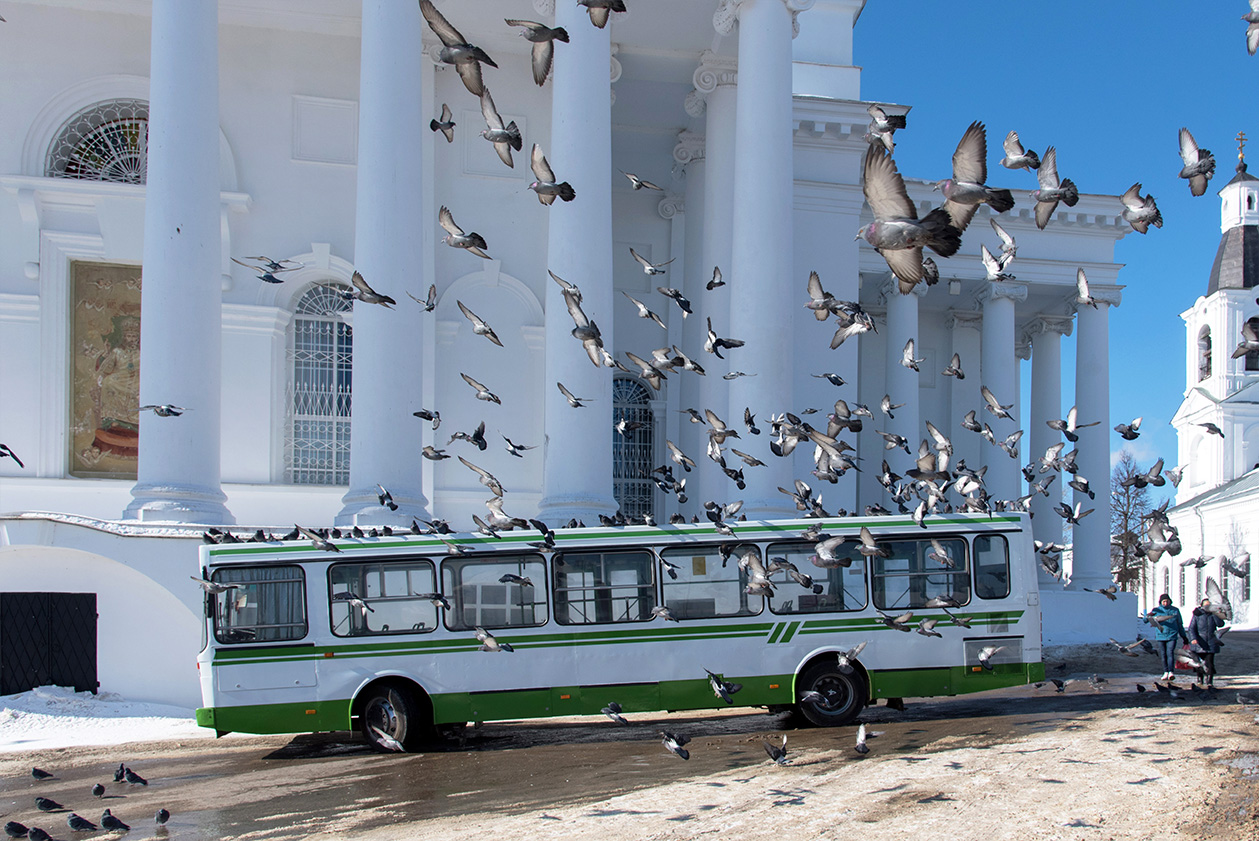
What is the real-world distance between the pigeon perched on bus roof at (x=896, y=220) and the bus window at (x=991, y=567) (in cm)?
757

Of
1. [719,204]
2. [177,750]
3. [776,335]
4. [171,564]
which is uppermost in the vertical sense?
[719,204]

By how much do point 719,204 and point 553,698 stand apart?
43.5 ft

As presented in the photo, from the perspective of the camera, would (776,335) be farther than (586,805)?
Yes

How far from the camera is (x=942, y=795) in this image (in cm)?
945

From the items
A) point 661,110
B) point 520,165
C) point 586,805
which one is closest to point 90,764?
point 586,805

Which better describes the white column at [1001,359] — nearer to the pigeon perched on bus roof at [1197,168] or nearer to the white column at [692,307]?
the white column at [692,307]

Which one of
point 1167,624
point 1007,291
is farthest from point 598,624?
point 1007,291

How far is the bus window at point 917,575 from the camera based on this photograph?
14891 millimetres

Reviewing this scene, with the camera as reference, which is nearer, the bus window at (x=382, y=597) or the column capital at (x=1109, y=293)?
the bus window at (x=382, y=597)

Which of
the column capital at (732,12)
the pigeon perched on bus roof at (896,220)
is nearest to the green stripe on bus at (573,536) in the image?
the pigeon perched on bus roof at (896,220)

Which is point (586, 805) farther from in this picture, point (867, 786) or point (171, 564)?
point (171, 564)

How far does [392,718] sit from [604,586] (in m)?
3.13

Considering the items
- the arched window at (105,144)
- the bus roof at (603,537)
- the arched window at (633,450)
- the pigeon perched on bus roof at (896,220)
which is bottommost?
the bus roof at (603,537)

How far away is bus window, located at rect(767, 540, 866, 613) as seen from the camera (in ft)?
48.5
